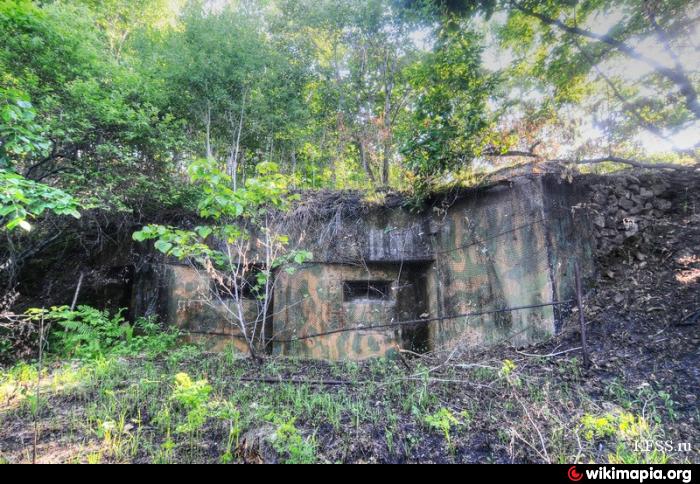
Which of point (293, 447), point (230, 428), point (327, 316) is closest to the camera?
point (293, 447)

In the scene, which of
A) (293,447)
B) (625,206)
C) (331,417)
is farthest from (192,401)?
(625,206)

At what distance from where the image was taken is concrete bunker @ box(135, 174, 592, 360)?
4.75m

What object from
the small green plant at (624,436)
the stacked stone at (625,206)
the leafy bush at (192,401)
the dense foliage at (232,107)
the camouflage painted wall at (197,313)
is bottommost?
the small green plant at (624,436)

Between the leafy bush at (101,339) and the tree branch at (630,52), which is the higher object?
the tree branch at (630,52)

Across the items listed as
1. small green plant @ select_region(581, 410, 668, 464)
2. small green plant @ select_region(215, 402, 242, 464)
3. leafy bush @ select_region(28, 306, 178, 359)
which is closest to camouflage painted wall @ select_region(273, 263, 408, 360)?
leafy bush @ select_region(28, 306, 178, 359)

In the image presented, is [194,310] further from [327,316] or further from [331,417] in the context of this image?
[331,417]

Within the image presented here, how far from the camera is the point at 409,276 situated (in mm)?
6133

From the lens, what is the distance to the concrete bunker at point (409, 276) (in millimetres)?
4746

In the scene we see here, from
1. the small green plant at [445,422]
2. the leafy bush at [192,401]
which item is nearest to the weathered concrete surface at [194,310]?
the leafy bush at [192,401]

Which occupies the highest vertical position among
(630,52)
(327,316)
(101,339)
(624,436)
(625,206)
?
(630,52)

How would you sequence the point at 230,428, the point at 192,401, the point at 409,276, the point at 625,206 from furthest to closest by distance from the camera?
the point at 409,276, the point at 625,206, the point at 230,428, the point at 192,401

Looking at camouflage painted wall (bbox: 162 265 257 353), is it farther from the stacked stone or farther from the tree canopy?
the stacked stone

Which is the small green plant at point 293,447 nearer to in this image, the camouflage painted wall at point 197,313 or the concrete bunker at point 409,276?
the concrete bunker at point 409,276

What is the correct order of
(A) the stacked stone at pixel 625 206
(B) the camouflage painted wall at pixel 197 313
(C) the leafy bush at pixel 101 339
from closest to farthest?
1. (C) the leafy bush at pixel 101 339
2. (A) the stacked stone at pixel 625 206
3. (B) the camouflage painted wall at pixel 197 313
